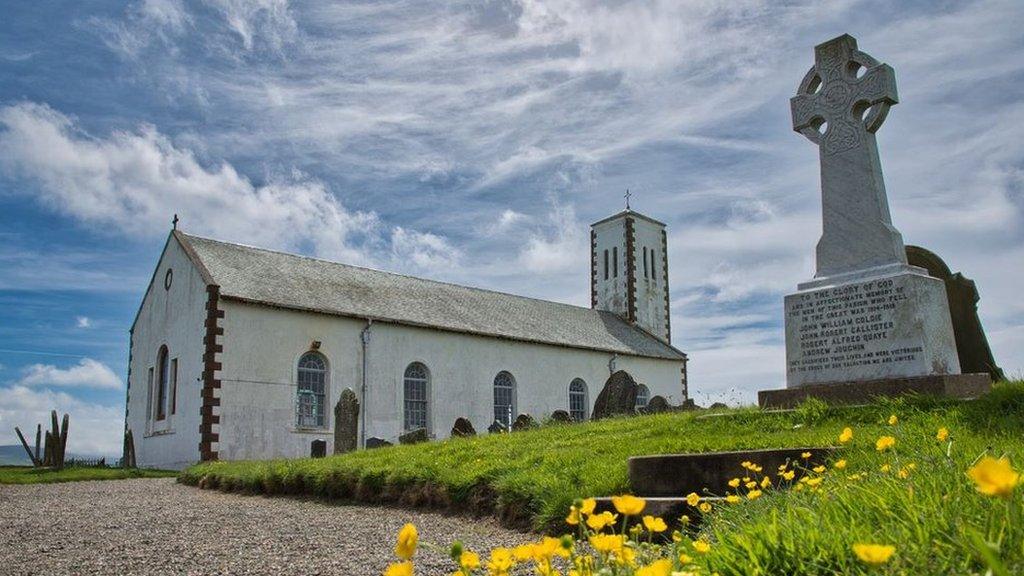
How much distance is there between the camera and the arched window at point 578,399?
102 feet

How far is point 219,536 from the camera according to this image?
7.50m

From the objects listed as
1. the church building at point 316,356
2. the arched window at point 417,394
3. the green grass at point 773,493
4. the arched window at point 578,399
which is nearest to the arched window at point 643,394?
the church building at point 316,356

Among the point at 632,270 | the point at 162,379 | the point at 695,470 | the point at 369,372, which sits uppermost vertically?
the point at 632,270

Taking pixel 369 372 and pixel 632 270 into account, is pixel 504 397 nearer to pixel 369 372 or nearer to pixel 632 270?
pixel 369 372

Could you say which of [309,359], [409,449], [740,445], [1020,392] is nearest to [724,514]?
[740,445]

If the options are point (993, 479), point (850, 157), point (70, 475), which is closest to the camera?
point (993, 479)

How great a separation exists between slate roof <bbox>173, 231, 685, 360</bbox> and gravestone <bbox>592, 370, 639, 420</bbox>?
33.9 ft

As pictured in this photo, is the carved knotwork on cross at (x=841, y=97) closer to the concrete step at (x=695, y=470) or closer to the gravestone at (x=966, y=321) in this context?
the gravestone at (x=966, y=321)

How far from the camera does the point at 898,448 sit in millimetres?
5707

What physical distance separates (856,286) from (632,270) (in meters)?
29.5

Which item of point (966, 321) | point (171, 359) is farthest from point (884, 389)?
point (171, 359)

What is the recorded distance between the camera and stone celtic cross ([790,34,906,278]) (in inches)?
404

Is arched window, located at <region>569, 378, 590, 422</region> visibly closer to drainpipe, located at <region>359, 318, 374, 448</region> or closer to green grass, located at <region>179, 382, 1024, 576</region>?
drainpipe, located at <region>359, 318, 374, 448</region>

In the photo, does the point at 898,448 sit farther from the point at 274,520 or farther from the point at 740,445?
the point at 274,520
